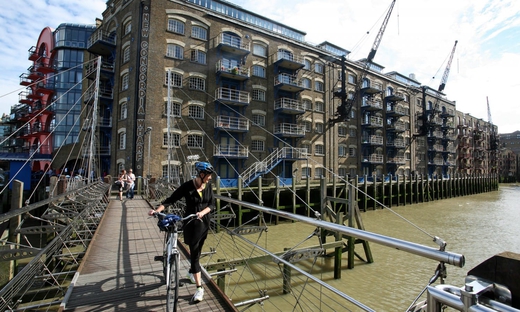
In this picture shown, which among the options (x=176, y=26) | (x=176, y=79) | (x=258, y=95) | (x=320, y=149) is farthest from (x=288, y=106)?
(x=176, y=26)

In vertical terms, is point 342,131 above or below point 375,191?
above

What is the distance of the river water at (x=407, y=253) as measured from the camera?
8.30m

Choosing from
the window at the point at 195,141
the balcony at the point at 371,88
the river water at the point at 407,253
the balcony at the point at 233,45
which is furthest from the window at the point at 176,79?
the balcony at the point at 371,88

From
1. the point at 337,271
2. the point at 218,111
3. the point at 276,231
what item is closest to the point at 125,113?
the point at 218,111

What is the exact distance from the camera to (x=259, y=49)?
90.4 feet

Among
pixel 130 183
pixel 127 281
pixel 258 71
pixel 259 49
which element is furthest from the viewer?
pixel 259 49

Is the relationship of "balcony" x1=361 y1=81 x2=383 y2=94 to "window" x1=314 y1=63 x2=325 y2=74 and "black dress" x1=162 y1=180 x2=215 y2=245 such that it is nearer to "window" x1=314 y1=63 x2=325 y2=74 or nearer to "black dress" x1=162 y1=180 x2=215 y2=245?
"window" x1=314 y1=63 x2=325 y2=74

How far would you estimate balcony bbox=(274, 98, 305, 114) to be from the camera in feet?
90.2

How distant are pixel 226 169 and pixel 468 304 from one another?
23.8 meters

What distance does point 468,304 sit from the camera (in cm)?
113

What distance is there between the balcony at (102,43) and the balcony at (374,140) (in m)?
30.0

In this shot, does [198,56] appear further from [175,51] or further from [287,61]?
[287,61]

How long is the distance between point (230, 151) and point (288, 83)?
9.17 m

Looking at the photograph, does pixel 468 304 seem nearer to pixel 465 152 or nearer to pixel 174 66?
pixel 174 66
